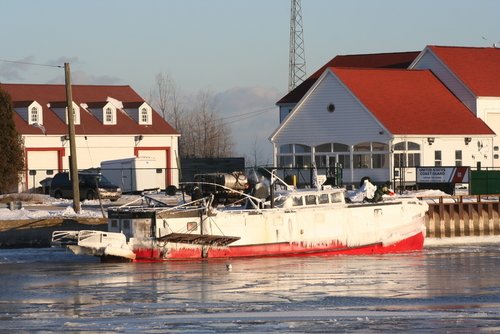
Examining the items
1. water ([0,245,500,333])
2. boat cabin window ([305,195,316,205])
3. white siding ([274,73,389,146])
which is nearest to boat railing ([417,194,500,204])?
water ([0,245,500,333])

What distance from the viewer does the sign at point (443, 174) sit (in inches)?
2445

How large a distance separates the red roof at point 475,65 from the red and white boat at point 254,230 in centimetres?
3550

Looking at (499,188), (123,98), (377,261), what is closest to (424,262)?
(377,261)

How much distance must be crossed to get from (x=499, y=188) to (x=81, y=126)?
3234 cm

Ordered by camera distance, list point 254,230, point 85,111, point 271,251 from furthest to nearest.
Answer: point 85,111, point 271,251, point 254,230

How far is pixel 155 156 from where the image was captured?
286ft

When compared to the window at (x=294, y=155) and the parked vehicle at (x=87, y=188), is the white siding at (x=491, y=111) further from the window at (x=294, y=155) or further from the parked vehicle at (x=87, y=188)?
the parked vehicle at (x=87, y=188)

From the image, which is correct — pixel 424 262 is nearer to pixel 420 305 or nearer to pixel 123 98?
pixel 420 305

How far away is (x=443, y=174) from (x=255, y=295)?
114ft

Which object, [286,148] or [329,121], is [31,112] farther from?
[329,121]

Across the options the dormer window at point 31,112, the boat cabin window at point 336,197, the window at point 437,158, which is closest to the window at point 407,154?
the window at point 437,158

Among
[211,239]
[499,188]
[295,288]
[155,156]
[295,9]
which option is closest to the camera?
[295,288]

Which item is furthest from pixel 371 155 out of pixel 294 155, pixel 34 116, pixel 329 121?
pixel 34 116

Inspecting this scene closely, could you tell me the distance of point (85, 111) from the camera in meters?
87.6
